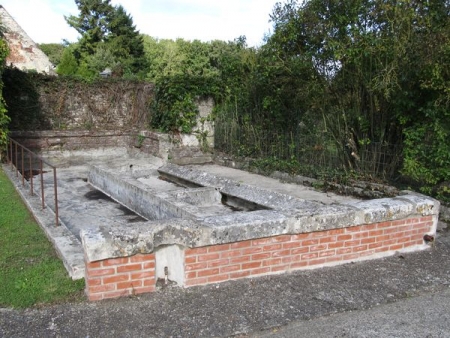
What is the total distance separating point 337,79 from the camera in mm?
6496

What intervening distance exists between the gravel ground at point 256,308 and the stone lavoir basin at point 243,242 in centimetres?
11

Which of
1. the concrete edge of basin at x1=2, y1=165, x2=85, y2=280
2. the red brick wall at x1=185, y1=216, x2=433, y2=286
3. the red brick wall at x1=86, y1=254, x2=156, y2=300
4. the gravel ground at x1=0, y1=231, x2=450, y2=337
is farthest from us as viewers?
the concrete edge of basin at x1=2, y1=165, x2=85, y2=280

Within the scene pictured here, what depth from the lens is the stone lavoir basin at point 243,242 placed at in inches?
116

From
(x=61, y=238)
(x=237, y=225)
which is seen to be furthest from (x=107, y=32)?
(x=237, y=225)

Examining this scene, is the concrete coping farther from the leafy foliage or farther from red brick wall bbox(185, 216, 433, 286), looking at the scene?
the leafy foliage

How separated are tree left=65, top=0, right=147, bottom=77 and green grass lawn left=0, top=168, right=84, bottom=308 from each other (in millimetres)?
33886

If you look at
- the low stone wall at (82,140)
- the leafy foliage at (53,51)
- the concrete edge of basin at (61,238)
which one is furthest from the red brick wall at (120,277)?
the leafy foliage at (53,51)

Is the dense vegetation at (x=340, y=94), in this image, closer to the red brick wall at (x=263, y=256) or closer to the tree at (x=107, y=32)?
the red brick wall at (x=263, y=256)

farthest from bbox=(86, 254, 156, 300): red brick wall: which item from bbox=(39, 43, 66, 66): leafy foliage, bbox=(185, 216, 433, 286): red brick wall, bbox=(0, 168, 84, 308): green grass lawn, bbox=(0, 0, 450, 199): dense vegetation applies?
bbox=(39, 43, 66, 66): leafy foliage

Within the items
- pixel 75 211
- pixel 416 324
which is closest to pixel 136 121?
pixel 75 211

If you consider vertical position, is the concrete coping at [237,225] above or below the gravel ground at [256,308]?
above

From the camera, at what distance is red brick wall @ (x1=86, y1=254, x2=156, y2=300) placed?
289 centimetres

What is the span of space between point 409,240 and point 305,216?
135 centimetres

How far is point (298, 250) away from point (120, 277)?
1507 millimetres
